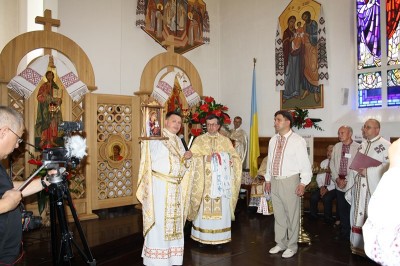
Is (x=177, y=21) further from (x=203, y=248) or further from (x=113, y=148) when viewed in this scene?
(x=203, y=248)

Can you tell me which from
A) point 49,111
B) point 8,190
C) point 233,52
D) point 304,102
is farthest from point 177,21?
point 8,190

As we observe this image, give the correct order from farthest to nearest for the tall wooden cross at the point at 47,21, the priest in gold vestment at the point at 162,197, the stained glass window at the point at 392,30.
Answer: the stained glass window at the point at 392,30 < the tall wooden cross at the point at 47,21 < the priest in gold vestment at the point at 162,197

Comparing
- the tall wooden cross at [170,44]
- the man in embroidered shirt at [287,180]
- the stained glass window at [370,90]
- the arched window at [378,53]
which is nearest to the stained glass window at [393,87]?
the arched window at [378,53]

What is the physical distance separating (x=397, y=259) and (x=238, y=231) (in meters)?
4.68

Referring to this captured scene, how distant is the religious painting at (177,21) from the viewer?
7863 millimetres

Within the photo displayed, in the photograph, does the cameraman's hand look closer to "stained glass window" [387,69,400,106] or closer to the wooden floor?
the wooden floor

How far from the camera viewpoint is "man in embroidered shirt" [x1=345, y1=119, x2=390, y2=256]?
452 centimetres

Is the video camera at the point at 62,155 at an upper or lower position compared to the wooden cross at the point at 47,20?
lower

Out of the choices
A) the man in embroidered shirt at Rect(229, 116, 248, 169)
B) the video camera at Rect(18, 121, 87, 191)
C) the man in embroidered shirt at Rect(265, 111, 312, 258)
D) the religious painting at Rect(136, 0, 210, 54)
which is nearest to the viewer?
the video camera at Rect(18, 121, 87, 191)

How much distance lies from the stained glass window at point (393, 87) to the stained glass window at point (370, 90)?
0.58ft

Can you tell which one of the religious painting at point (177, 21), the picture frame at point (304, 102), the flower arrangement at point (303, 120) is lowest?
the flower arrangement at point (303, 120)

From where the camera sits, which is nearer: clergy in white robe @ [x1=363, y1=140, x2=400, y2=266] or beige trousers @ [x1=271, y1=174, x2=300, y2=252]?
clergy in white robe @ [x1=363, y1=140, x2=400, y2=266]

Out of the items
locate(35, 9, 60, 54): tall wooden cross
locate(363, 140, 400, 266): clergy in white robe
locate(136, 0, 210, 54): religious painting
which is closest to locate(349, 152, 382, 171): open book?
locate(363, 140, 400, 266): clergy in white robe

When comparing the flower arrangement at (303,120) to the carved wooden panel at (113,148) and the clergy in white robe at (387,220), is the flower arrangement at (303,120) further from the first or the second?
the clergy in white robe at (387,220)
